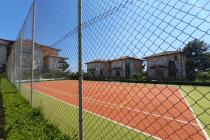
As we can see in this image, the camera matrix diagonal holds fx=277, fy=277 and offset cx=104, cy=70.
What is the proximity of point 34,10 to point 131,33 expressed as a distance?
7.38m

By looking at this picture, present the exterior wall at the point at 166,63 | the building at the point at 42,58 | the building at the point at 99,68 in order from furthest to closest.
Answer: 1. the building at the point at 42,58
2. the building at the point at 99,68
3. the exterior wall at the point at 166,63

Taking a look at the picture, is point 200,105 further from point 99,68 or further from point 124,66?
point 124,66

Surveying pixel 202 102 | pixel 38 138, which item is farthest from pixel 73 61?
pixel 202 102

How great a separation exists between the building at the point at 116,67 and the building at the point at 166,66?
0.21m

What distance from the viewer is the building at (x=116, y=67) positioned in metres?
2.51

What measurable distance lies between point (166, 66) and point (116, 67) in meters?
0.97

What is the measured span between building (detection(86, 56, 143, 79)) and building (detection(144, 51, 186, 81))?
21 centimetres

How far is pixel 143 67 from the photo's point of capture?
2357 millimetres

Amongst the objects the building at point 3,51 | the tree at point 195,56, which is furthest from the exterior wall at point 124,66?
the building at point 3,51

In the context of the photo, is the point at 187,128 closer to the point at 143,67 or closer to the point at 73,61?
the point at 73,61

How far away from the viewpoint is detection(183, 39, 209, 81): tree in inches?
66.4

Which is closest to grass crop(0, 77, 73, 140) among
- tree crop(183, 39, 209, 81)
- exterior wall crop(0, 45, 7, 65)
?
tree crop(183, 39, 209, 81)

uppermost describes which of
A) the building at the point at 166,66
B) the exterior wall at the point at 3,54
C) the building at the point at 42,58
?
the exterior wall at the point at 3,54

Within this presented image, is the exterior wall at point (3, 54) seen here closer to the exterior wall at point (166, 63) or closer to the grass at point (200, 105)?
the grass at point (200, 105)
